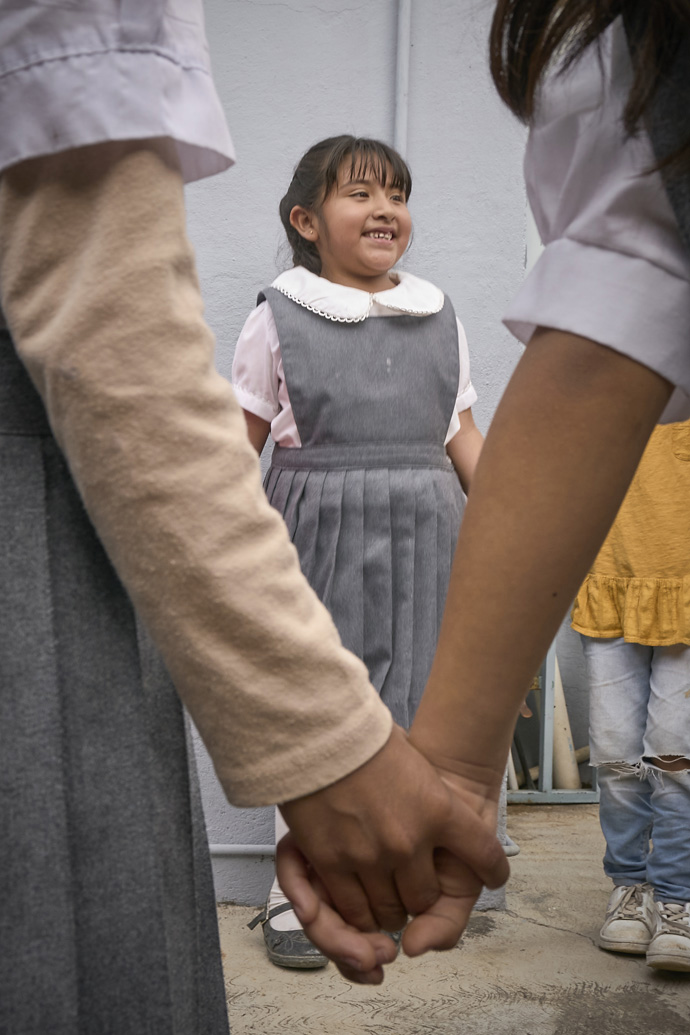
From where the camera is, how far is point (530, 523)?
804 millimetres

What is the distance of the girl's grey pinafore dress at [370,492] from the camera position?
2.01 meters

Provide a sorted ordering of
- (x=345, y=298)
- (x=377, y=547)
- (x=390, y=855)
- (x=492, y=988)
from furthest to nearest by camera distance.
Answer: (x=345, y=298) → (x=377, y=547) → (x=492, y=988) → (x=390, y=855)

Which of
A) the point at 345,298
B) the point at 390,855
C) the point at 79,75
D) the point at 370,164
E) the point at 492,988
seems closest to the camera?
the point at 79,75

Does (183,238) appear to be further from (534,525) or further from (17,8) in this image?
(534,525)

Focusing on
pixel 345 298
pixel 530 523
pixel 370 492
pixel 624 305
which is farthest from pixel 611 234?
pixel 345 298

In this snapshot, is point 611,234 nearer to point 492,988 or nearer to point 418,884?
point 418,884

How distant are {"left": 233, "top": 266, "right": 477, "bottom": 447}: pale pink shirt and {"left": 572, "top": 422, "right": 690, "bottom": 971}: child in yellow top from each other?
669 mm

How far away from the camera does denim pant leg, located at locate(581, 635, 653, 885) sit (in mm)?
2150

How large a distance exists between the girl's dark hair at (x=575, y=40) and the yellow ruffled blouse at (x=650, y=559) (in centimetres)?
140

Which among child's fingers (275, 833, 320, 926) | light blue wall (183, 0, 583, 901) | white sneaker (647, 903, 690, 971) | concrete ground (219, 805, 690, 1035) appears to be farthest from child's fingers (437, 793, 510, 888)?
light blue wall (183, 0, 583, 901)

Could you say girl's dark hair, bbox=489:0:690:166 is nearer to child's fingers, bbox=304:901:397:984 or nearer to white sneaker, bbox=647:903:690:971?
child's fingers, bbox=304:901:397:984

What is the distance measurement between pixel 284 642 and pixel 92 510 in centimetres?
15

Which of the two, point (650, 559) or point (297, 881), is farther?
point (650, 559)

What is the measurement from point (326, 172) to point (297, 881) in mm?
1768
